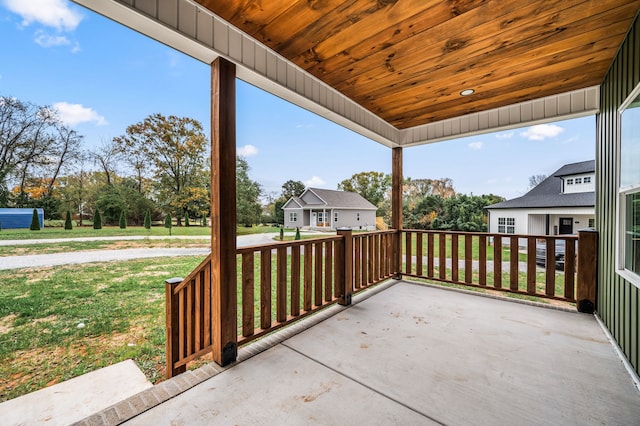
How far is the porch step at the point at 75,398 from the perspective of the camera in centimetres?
172

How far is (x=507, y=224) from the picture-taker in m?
5.11

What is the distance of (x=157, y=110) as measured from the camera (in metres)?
3.55

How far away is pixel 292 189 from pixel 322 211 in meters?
0.56

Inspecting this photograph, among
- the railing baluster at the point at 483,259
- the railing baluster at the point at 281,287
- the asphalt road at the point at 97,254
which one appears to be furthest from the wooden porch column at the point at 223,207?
the railing baluster at the point at 483,259

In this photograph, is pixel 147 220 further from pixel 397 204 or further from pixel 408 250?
pixel 408 250

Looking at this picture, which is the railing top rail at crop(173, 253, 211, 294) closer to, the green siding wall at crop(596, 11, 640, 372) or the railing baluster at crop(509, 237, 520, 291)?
the green siding wall at crop(596, 11, 640, 372)

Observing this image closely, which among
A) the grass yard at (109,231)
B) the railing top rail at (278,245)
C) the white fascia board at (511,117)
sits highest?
the white fascia board at (511,117)

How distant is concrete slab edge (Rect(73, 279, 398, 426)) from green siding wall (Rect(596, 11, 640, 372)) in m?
2.51

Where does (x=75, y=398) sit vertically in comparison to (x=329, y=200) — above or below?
below

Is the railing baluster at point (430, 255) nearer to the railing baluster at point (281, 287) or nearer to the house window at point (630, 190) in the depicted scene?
the house window at point (630, 190)

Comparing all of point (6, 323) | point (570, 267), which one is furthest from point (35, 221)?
point (570, 267)

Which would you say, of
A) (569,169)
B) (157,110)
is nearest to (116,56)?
(157,110)

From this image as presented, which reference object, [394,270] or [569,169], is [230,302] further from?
[569,169]

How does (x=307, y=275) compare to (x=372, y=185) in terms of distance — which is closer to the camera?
(x=307, y=275)
